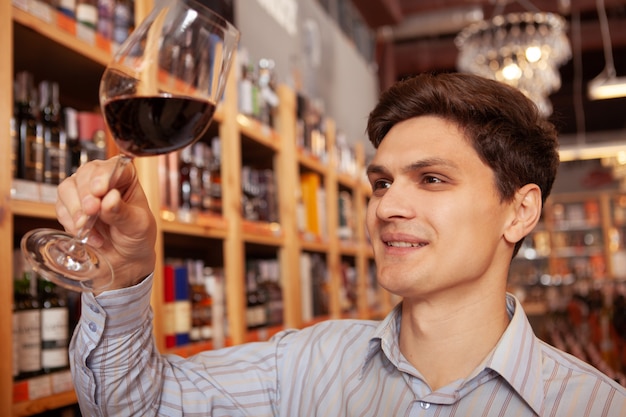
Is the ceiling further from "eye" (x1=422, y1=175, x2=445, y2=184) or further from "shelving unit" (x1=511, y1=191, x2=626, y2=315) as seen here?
"eye" (x1=422, y1=175, x2=445, y2=184)

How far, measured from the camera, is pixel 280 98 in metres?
3.38

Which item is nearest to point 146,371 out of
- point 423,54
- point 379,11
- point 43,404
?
point 43,404

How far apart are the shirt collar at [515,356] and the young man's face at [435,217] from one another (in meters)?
0.11

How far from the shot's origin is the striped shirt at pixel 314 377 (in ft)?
3.97

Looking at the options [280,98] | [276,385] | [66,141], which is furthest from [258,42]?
[276,385]

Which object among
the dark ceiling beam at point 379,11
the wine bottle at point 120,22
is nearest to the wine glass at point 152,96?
the wine bottle at point 120,22

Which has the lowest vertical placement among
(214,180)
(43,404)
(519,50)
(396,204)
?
(43,404)

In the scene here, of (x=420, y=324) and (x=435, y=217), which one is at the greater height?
(x=435, y=217)

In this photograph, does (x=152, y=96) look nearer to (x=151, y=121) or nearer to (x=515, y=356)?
(x=151, y=121)

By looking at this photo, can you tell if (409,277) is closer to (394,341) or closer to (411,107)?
(394,341)

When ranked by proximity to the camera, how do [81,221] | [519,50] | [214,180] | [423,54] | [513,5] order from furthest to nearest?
[423,54]
[513,5]
[519,50]
[214,180]
[81,221]

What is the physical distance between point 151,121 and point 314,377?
77cm

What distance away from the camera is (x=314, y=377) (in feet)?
4.83

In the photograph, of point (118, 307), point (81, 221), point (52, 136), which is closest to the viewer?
point (81, 221)
